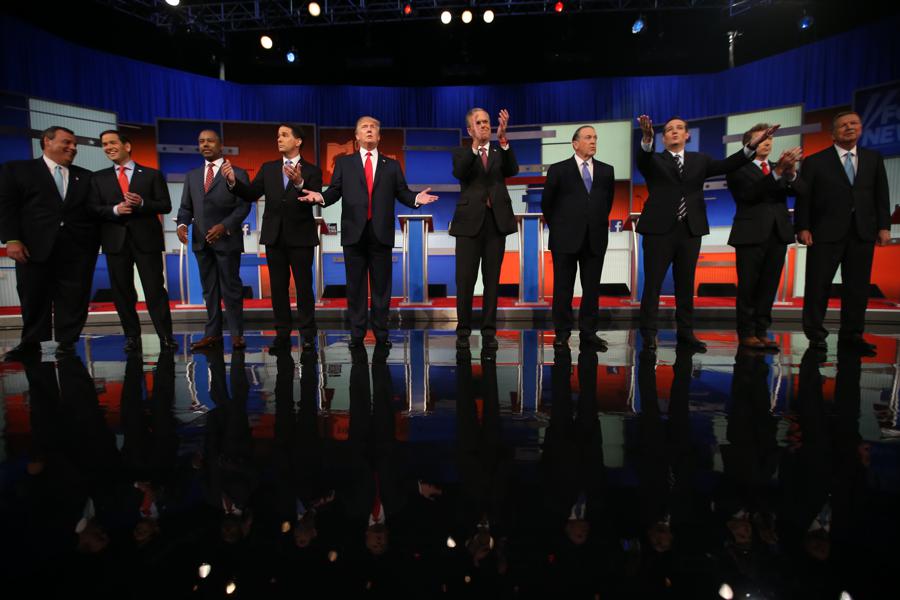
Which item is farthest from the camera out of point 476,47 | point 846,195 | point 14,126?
point 476,47

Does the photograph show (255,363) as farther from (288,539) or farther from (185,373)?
(288,539)

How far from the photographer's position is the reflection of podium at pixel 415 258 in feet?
18.4

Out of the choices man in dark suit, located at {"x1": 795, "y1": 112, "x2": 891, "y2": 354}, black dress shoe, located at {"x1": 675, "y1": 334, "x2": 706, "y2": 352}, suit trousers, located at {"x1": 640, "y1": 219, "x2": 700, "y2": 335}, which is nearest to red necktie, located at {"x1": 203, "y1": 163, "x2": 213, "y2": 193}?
suit trousers, located at {"x1": 640, "y1": 219, "x2": 700, "y2": 335}

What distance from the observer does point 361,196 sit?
3365 millimetres

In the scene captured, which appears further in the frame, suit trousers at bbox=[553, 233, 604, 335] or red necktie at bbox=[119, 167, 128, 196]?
red necktie at bbox=[119, 167, 128, 196]

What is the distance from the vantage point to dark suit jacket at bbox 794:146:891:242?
324 cm

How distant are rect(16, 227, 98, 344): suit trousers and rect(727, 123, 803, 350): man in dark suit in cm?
454

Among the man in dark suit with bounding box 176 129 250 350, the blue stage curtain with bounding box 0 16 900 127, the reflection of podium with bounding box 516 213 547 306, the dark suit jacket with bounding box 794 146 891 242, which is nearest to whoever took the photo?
the dark suit jacket with bounding box 794 146 891 242

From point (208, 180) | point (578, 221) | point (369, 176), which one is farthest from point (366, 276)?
point (578, 221)

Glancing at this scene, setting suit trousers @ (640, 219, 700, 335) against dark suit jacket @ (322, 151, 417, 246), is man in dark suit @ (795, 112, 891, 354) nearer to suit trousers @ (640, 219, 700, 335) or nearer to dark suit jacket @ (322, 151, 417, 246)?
suit trousers @ (640, 219, 700, 335)

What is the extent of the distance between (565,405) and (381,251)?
1.82m

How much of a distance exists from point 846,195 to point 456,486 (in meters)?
3.38

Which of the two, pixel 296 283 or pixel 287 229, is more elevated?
pixel 287 229

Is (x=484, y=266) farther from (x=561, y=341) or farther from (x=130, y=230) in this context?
(x=130, y=230)
